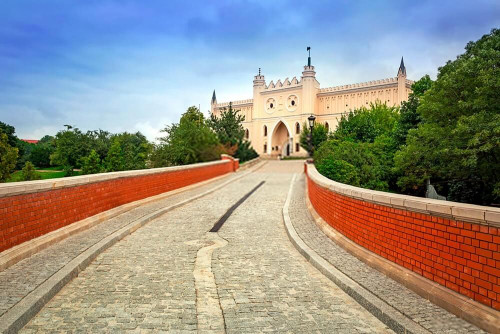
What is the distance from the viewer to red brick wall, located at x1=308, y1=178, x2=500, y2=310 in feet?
12.1

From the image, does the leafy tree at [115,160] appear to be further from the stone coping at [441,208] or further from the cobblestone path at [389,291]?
the stone coping at [441,208]

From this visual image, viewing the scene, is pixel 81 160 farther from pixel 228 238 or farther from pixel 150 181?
pixel 228 238

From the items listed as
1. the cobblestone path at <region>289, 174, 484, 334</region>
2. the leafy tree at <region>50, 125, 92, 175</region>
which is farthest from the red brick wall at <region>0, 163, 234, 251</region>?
the leafy tree at <region>50, 125, 92, 175</region>

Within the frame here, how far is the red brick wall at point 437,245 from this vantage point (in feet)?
12.1

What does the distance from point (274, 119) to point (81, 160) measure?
1353 inches

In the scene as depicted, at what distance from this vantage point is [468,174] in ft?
52.0

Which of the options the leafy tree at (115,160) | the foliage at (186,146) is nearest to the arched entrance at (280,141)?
the leafy tree at (115,160)

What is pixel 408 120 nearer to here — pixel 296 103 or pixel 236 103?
pixel 296 103

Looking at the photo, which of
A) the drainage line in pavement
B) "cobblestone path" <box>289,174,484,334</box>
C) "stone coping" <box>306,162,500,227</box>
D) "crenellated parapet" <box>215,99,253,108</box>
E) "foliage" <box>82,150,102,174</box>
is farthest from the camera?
"crenellated parapet" <box>215,99,253,108</box>

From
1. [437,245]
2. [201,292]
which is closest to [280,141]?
[201,292]

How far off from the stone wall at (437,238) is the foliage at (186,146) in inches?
822

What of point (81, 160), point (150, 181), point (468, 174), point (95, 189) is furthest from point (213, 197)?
point (81, 160)

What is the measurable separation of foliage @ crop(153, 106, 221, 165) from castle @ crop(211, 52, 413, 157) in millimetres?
31085

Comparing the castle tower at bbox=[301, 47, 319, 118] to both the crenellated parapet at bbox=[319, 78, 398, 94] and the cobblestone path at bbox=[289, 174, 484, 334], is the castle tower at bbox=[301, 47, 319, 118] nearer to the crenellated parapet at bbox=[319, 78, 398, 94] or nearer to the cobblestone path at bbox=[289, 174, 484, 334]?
the crenellated parapet at bbox=[319, 78, 398, 94]
